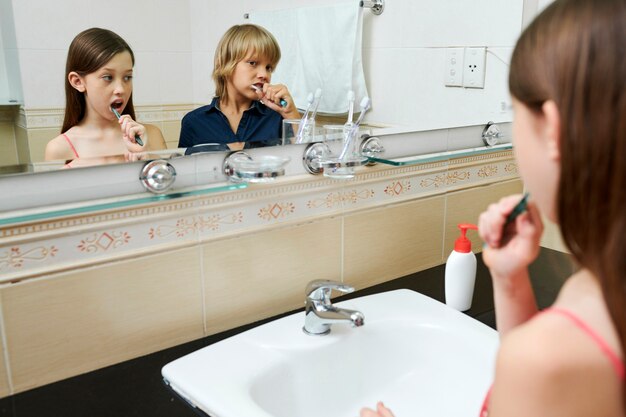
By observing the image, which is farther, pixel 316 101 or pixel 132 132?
pixel 316 101

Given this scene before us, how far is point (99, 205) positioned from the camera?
893 mm

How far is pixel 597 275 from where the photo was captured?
54 centimetres

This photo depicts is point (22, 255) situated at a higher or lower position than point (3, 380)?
higher

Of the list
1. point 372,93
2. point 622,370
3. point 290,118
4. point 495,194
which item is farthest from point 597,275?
point 495,194

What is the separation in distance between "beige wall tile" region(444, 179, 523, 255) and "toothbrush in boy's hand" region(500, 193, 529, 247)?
2.37ft

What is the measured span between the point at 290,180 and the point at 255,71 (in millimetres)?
224

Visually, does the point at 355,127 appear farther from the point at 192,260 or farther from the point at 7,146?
the point at 7,146

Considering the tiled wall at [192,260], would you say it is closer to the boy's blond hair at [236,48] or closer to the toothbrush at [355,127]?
the toothbrush at [355,127]

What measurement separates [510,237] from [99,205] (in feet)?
1.98

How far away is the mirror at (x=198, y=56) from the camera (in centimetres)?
87

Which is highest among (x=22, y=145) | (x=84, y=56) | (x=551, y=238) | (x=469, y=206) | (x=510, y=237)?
(x=84, y=56)

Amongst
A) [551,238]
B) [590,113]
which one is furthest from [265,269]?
[551,238]

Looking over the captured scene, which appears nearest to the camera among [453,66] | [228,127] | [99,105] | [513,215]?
[513,215]

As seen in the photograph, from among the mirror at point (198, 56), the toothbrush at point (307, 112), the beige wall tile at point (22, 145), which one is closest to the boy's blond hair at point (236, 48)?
the mirror at point (198, 56)
